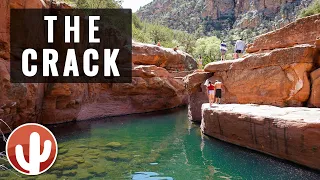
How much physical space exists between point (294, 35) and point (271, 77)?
2069 millimetres

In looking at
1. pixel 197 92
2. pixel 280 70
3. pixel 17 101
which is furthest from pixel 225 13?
pixel 17 101

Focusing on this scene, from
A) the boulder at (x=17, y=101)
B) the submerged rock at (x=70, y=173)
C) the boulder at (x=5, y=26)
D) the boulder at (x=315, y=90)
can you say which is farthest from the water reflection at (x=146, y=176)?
the boulder at (x=5, y=26)

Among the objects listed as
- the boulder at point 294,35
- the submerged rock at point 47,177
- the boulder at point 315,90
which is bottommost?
the submerged rock at point 47,177

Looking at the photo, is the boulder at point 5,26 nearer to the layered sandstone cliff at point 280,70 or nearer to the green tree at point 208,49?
the layered sandstone cliff at point 280,70

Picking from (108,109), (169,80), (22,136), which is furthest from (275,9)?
(22,136)

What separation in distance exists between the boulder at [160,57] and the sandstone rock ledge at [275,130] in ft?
45.9

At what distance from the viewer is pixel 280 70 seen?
12.6m

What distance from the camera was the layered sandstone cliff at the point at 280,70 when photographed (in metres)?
11.8

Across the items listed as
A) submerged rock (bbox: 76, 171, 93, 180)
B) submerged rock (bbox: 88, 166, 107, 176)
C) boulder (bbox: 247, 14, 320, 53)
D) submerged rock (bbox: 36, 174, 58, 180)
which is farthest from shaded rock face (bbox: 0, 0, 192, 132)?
boulder (bbox: 247, 14, 320, 53)

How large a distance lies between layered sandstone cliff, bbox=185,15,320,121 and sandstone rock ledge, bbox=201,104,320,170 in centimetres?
240

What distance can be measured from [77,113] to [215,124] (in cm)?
1042

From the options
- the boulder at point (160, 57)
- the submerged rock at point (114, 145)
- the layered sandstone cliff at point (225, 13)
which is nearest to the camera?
the submerged rock at point (114, 145)

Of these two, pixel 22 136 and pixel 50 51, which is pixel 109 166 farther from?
pixel 50 51

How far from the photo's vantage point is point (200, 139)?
1277 centimetres
